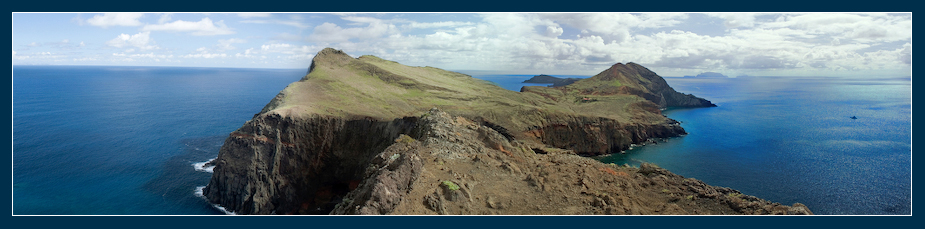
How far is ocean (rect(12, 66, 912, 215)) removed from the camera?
43.2 m

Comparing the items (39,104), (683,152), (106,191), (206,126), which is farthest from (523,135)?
(39,104)

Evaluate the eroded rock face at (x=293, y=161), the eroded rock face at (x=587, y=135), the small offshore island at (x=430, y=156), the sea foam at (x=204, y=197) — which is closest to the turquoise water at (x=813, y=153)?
the eroded rock face at (x=587, y=135)

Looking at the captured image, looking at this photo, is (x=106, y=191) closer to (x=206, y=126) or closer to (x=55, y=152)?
(x=55, y=152)

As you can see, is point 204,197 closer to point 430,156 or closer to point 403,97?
point 430,156

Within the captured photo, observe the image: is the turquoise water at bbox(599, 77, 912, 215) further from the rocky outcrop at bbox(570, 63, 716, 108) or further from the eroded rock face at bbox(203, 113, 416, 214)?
the eroded rock face at bbox(203, 113, 416, 214)

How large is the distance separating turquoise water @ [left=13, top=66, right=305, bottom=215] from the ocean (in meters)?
0.15

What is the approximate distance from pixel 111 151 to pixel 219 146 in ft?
41.8

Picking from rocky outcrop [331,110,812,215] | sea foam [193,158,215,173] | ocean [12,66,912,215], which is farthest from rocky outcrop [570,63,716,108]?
rocky outcrop [331,110,812,215]

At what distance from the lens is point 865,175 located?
160 feet

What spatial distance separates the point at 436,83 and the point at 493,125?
24015mm

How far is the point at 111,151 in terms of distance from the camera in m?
58.8

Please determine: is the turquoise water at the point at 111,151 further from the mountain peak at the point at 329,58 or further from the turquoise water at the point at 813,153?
the turquoise water at the point at 813,153

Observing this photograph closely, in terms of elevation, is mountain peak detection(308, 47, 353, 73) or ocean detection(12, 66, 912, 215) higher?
mountain peak detection(308, 47, 353, 73)

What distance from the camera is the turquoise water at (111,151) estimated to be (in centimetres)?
4281
